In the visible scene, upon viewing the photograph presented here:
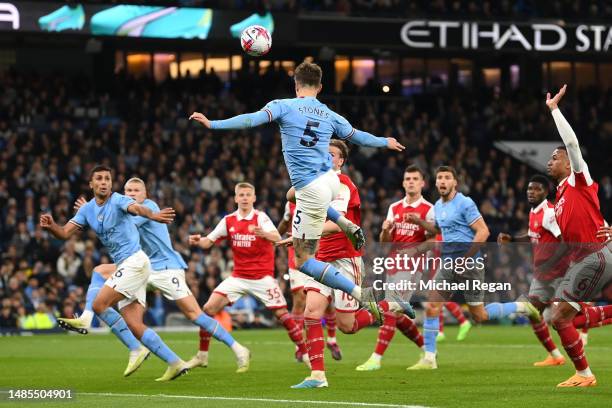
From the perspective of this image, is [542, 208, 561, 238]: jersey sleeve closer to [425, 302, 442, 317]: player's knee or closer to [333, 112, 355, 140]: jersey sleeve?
[425, 302, 442, 317]: player's knee

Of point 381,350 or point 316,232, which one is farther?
point 381,350

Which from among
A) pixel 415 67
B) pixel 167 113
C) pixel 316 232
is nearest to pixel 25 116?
pixel 167 113

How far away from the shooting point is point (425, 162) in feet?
120

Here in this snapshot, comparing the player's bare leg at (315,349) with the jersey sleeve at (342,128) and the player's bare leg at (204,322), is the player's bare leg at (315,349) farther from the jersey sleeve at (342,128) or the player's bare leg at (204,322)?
the player's bare leg at (204,322)

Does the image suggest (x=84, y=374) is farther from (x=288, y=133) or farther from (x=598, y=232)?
(x=598, y=232)

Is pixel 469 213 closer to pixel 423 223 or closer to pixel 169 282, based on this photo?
pixel 423 223

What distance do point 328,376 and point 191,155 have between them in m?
20.2

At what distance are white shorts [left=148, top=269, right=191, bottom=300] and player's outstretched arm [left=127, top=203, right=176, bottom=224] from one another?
2357 mm

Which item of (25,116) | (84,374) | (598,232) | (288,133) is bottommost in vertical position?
(84,374)

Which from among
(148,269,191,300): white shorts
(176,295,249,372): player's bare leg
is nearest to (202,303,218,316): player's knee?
(148,269,191,300): white shorts

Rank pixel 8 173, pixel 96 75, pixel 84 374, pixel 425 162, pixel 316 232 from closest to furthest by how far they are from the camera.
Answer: pixel 316 232 < pixel 84 374 < pixel 8 173 < pixel 425 162 < pixel 96 75

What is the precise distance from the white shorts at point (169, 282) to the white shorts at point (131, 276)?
3.60ft

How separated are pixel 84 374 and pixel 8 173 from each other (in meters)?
17.0

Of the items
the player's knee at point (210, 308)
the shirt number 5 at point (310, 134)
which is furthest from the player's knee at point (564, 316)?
the player's knee at point (210, 308)
